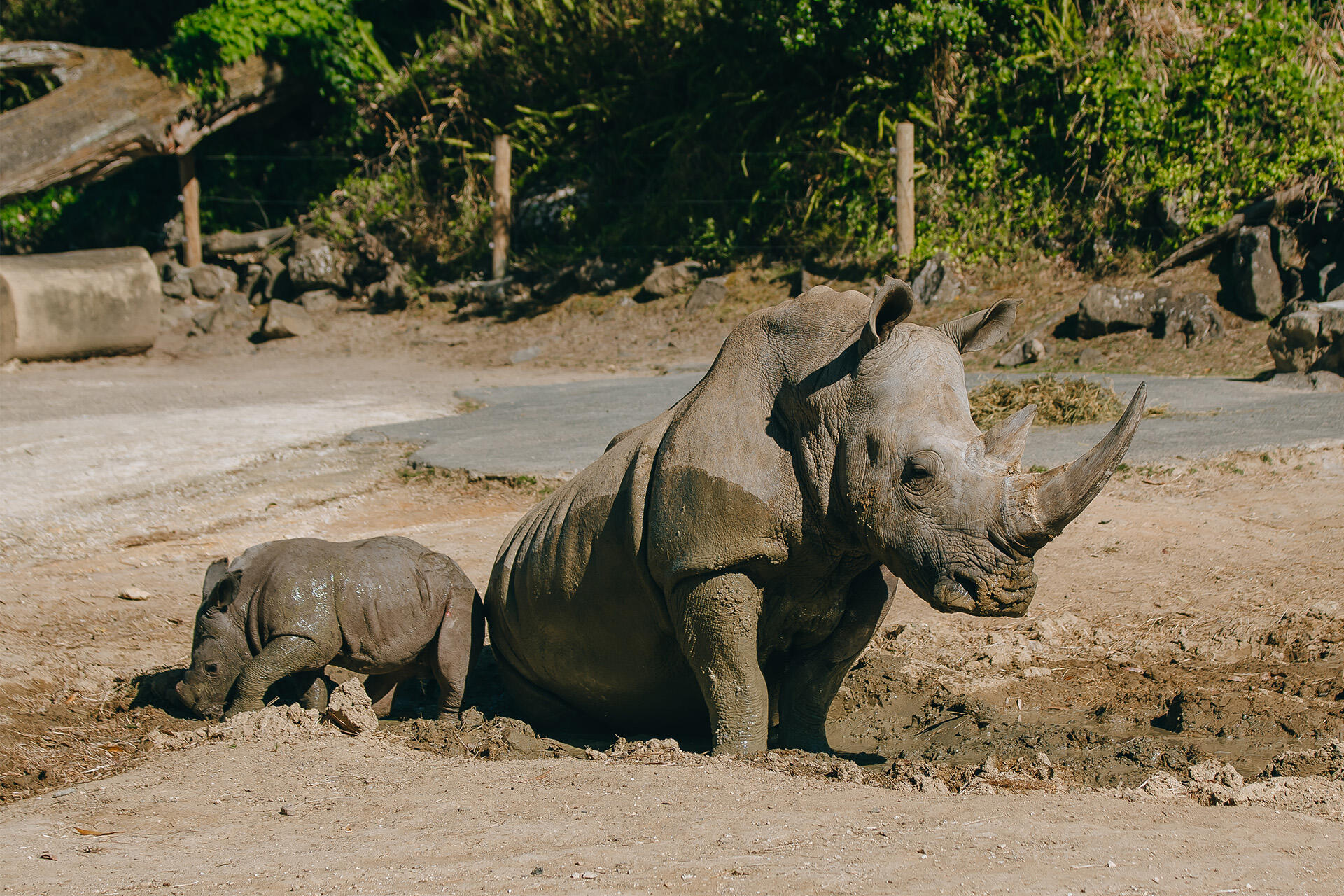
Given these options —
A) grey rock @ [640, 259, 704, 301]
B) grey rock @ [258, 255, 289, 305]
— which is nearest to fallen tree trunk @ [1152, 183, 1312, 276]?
grey rock @ [640, 259, 704, 301]

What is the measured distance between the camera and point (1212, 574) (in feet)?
20.1

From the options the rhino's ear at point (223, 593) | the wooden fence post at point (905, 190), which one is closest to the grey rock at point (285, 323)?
the wooden fence post at point (905, 190)

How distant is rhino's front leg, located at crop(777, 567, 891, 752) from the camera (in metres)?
4.34

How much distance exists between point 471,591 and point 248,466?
4.36 meters

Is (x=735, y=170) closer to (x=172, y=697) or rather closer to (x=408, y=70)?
(x=408, y=70)

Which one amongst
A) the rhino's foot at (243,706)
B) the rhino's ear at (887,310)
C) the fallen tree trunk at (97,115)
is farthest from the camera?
the fallen tree trunk at (97,115)

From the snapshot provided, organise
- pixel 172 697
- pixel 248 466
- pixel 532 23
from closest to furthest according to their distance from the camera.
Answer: pixel 172 697 → pixel 248 466 → pixel 532 23

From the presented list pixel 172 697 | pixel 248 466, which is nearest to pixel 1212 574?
pixel 172 697

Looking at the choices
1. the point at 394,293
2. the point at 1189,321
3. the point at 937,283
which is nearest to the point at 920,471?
the point at 1189,321

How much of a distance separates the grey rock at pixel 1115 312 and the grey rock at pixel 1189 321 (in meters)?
0.12

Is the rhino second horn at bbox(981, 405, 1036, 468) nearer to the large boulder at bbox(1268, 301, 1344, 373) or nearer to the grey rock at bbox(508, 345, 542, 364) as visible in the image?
the large boulder at bbox(1268, 301, 1344, 373)

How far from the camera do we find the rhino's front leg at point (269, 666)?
4.84m

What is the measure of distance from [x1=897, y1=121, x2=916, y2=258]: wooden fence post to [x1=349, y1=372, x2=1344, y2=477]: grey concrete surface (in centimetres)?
403

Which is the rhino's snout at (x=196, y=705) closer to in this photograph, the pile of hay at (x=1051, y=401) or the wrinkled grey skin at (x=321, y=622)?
the wrinkled grey skin at (x=321, y=622)
